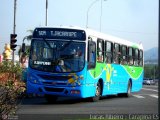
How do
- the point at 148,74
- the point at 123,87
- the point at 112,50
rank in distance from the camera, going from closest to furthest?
the point at 112,50
the point at 123,87
the point at 148,74

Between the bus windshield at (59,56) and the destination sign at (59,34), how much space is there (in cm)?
24

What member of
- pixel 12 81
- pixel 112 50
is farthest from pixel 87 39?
pixel 12 81

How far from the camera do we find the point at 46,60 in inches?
840

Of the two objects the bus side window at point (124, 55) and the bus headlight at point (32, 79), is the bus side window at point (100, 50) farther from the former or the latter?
the bus side window at point (124, 55)

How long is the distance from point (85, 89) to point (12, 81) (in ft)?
37.4

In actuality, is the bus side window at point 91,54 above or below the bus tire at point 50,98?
above

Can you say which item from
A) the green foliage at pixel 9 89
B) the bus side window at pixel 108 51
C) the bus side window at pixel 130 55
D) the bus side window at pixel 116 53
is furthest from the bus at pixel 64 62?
the green foliage at pixel 9 89

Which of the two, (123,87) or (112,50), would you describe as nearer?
(112,50)

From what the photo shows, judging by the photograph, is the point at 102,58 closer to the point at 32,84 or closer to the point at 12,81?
the point at 32,84

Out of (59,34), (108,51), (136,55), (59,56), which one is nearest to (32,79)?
(59,56)

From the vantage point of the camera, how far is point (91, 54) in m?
22.0

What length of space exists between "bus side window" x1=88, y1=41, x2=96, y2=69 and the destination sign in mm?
574

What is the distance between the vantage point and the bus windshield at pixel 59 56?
834 inches

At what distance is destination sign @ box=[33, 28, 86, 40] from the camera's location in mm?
21578
